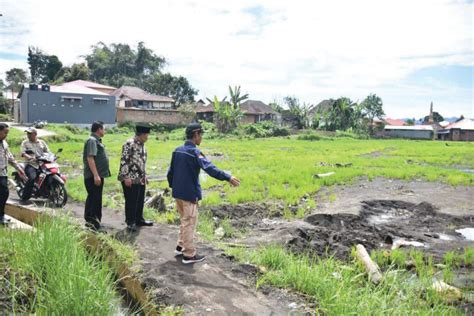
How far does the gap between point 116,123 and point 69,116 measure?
501 centimetres

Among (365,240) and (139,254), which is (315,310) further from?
(365,240)

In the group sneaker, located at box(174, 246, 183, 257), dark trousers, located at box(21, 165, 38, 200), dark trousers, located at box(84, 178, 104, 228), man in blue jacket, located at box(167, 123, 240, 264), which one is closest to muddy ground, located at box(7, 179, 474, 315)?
sneaker, located at box(174, 246, 183, 257)

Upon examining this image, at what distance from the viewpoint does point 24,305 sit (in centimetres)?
392

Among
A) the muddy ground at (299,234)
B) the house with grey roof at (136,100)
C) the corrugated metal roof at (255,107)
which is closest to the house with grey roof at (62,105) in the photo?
the house with grey roof at (136,100)

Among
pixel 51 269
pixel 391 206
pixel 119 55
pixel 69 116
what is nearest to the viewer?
pixel 51 269

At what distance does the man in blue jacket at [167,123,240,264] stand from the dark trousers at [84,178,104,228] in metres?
1.78

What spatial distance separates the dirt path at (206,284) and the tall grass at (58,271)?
67 cm

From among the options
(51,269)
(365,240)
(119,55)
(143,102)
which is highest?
(119,55)

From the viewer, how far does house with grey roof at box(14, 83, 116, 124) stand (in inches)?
1642

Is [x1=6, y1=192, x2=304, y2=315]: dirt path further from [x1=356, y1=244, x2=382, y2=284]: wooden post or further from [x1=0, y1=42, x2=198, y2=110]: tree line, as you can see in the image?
[x1=0, y1=42, x2=198, y2=110]: tree line

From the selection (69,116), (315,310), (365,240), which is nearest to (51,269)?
(315,310)

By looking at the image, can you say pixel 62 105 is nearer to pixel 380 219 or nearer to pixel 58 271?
pixel 380 219

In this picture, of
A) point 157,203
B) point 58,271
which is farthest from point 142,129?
point 58,271

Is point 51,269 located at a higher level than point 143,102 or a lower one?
lower
